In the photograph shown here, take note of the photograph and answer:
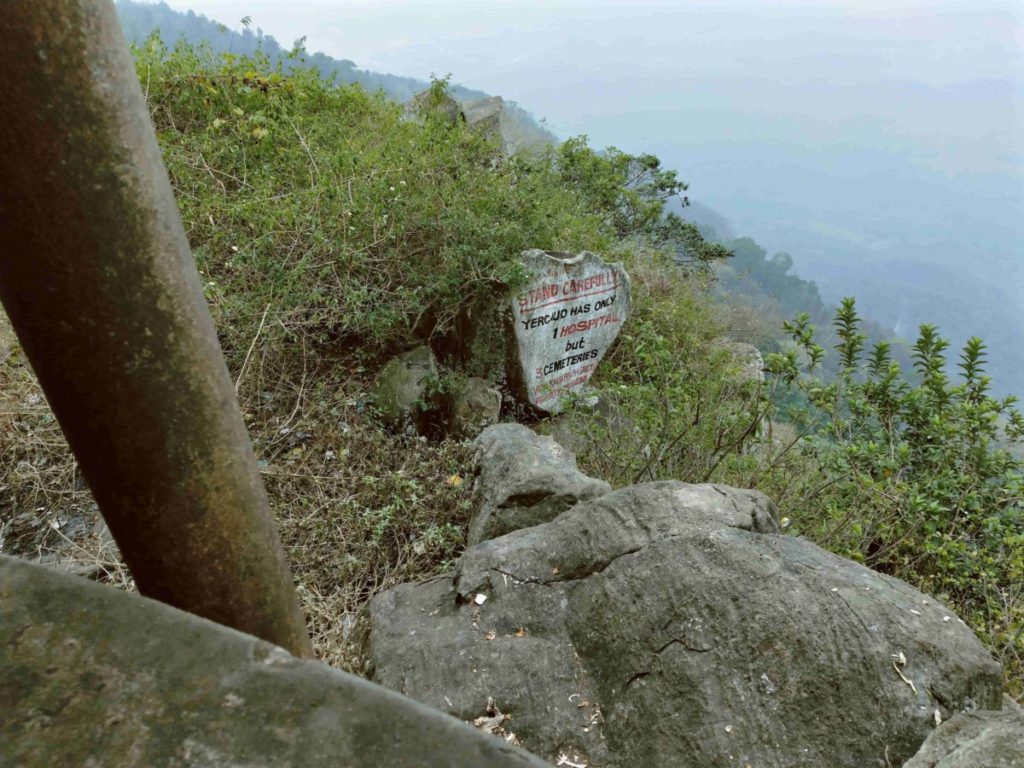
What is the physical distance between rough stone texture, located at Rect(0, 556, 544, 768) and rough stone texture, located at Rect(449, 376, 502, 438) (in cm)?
371

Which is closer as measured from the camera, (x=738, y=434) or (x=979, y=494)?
(x=979, y=494)

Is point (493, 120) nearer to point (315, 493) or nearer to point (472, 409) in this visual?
point (472, 409)

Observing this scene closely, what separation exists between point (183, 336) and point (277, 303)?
3451 mm

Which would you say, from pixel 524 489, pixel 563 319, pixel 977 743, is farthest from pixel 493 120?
pixel 977 743

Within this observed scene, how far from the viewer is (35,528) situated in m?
3.42

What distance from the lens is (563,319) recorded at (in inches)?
207

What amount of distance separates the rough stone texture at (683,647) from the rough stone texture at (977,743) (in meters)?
0.20

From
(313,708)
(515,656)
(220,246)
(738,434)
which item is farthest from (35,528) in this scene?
(738,434)

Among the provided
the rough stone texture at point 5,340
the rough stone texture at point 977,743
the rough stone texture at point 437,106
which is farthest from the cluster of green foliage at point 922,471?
the rough stone texture at point 437,106

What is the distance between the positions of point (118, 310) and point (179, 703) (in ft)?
1.82

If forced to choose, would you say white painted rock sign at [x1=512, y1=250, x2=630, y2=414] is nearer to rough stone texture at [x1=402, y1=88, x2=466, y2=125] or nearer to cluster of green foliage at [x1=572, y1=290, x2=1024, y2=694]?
cluster of green foliage at [x1=572, y1=290, x2=1024, y2=694]

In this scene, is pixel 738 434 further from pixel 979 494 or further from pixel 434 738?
pixel 434 738

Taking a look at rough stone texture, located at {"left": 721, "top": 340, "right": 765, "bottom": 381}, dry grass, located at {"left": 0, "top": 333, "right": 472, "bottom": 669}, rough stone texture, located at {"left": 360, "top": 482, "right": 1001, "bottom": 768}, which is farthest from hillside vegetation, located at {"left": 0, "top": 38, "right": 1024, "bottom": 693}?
rough stone texture, located at {"left": 360, "top": 482, "right": 1001, "bottom": 768}

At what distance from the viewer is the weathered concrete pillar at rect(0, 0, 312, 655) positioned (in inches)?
32.9
